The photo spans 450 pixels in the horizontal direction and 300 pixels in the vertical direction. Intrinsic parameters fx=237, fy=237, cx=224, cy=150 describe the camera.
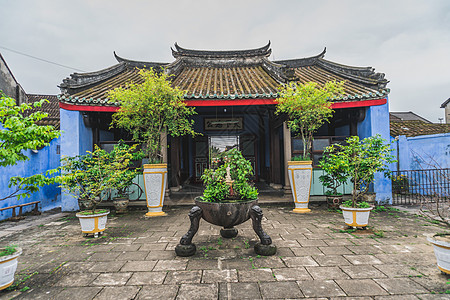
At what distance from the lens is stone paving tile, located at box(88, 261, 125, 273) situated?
2.87 meters

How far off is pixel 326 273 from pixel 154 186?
4.34 m

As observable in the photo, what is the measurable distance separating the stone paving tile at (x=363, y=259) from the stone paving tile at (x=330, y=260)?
0.26 feet

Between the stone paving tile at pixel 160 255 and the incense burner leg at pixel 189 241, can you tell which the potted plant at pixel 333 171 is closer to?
the incense burner leg at pixel 189 241

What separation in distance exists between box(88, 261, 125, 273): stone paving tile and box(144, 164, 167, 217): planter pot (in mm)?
2821

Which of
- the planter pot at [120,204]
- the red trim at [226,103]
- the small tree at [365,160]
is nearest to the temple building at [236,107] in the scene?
the red trim at [226,103]

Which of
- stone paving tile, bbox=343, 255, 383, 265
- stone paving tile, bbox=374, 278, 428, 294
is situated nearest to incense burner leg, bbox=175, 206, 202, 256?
stone paving tile, bbox=343, 255, 383, 265

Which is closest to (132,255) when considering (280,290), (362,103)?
(280,290)

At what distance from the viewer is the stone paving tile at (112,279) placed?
255cm

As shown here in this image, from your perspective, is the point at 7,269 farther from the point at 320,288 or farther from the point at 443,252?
the point at 443,252

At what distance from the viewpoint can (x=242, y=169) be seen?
3.54 metres

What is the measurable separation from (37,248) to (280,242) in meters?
3.83

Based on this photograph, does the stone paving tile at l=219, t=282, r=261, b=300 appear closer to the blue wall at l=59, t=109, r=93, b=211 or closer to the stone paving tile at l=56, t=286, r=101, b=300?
the stone paving tile at l=56, t=286, r=101, b=300

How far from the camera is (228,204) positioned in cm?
327

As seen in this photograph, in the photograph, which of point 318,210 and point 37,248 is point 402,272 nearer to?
point 318,210
